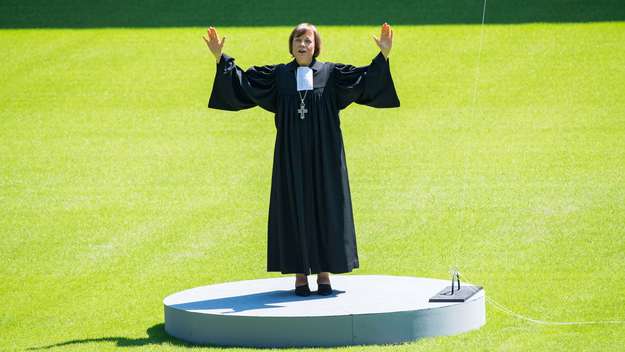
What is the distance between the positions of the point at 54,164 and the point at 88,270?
415 centimetres

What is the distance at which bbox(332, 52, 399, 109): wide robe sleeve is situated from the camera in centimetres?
773

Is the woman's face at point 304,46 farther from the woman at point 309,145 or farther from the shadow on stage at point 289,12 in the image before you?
the shadow on stage at point 289,12

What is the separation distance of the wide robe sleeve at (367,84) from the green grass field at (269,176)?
5.00ft

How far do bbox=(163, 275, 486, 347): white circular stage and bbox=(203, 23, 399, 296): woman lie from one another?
0.86 feet

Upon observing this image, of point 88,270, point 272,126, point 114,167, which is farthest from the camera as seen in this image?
point 272,126

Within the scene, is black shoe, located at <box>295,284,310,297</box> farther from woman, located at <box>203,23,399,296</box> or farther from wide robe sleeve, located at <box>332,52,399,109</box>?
wide robe sleeve, located at <box>332,52,399,109</box>

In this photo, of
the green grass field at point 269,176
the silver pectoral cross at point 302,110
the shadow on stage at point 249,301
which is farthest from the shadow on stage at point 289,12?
the shadow on stage at point 249,301

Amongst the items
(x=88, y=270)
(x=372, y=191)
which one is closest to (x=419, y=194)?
(x=372, y=191)

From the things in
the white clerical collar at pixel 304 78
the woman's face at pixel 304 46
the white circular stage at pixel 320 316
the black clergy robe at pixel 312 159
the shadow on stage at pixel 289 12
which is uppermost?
the shadow on stage at pixel 289 12

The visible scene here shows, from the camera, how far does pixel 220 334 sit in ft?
24.4

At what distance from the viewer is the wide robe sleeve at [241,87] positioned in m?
7.83

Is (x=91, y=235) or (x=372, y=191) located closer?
(x=91, y=235)

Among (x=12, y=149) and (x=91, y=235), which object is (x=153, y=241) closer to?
(x=91, y=235)

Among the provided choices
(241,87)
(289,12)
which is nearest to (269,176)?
(241,87)
